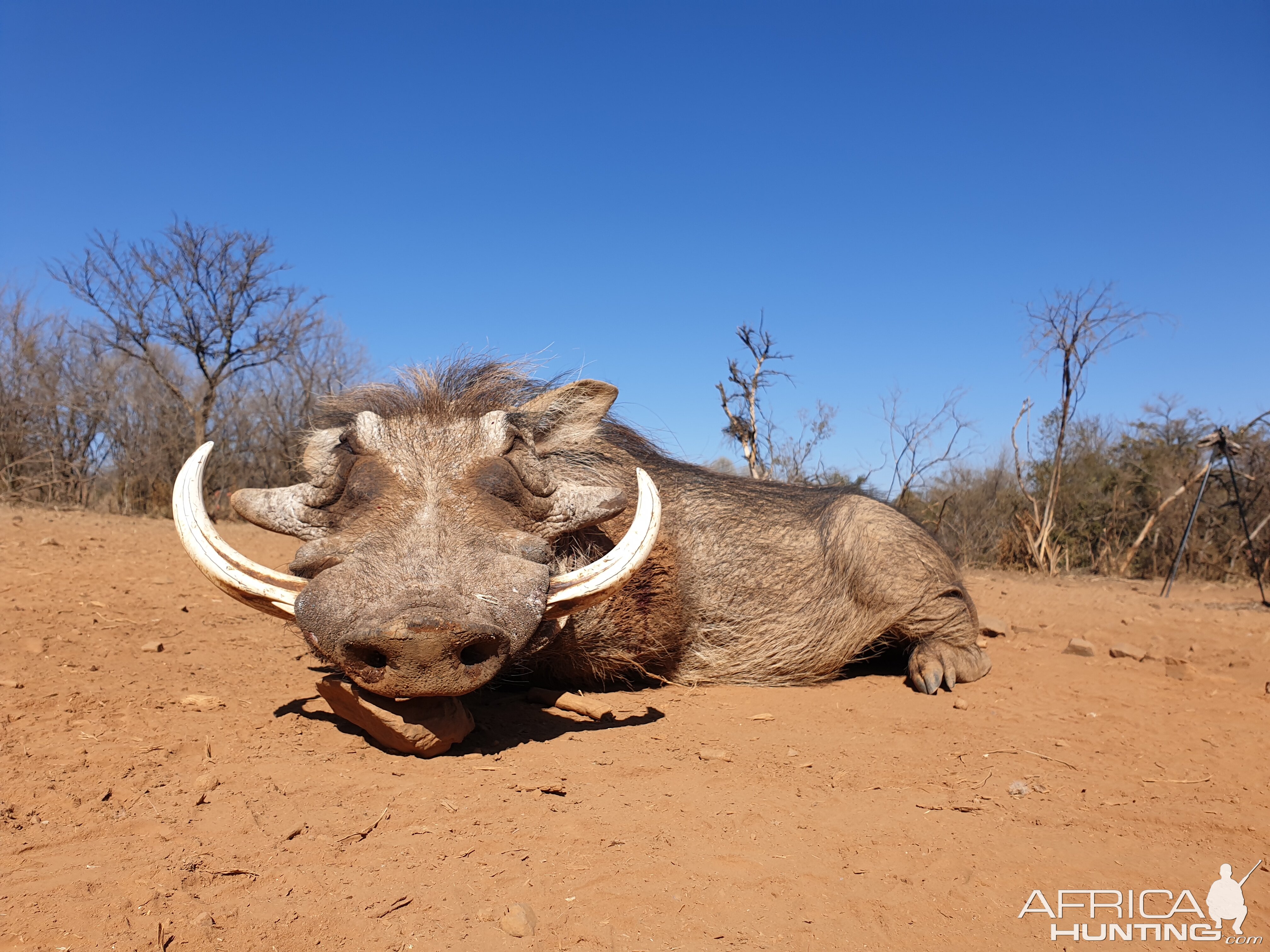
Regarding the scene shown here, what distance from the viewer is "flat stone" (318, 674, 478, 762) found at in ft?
8.57

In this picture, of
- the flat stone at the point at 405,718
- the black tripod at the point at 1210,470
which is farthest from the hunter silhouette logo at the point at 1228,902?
the black tripod at the point at 1210,470

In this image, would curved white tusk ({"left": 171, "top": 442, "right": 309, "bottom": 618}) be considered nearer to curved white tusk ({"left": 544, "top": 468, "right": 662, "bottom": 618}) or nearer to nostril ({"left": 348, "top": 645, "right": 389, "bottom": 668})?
nostril ({"left": 348, "top": 645, "right": 389, "bottom": 668})

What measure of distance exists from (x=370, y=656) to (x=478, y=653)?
316mm

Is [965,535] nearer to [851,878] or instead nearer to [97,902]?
[851,878]

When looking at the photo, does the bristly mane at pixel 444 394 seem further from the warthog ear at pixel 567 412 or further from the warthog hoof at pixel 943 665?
the warthog hoof at pixel 943 665

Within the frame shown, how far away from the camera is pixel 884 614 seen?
14.6 ft

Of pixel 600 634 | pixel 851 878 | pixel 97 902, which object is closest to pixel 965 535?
pixel 600 634

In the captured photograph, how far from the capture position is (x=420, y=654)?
227 centimetres

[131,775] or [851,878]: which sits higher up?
[131,775]

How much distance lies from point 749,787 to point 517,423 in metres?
1.85

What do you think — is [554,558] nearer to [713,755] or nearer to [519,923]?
[713,755]

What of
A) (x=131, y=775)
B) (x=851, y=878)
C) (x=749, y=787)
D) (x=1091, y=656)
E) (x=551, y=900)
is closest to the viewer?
(x=551, y=900)

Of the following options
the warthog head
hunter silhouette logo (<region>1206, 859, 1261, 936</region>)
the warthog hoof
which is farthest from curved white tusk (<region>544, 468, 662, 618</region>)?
the warthog hoof

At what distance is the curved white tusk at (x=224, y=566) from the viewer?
2.60 meters
